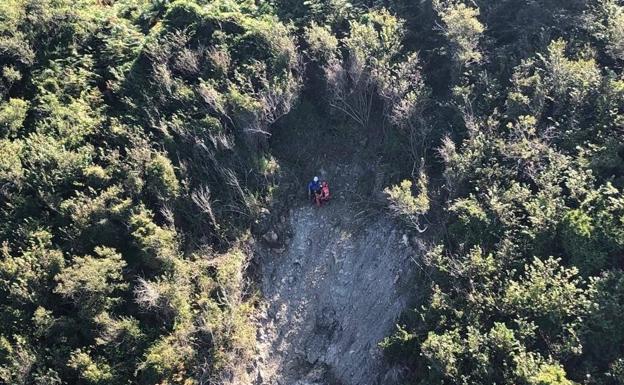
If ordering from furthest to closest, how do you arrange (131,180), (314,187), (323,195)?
(323,195) < (314,187) < (131,180)

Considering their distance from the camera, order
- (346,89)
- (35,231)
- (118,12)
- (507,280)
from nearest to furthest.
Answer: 1. (507,280)
2. (35,231)
3. (346,89)
4. (118,12)

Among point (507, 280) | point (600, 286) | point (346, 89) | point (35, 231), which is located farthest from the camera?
point (346, 89)

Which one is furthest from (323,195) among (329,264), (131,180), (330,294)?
(131,180)

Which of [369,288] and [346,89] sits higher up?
[346,89]

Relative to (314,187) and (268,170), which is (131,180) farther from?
(314,187)

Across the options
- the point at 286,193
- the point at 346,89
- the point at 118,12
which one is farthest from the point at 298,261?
the point at 118,12

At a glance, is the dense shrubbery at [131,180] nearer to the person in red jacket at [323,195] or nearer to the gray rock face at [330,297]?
the gray rock face at [330,297]

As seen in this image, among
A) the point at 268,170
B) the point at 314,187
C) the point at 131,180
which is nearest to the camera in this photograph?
the point at 131,180

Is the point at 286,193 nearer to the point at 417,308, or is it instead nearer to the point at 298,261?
the point at 298,261
